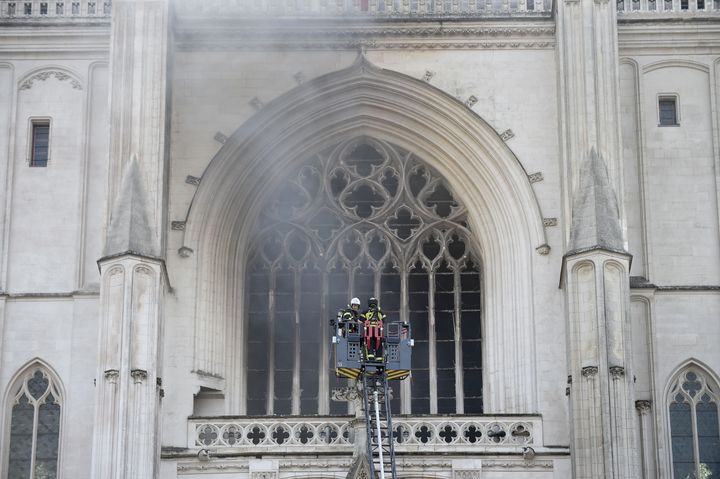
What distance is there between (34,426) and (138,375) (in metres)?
3.34

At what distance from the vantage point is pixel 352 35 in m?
40.8

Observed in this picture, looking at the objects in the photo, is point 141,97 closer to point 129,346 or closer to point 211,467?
point 129,346

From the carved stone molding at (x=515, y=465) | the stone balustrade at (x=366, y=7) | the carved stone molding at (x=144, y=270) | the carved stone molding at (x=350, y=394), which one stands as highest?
the stone balustrade at (x=366, y=7)

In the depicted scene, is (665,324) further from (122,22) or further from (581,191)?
(122,22)

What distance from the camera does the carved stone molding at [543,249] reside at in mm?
39250

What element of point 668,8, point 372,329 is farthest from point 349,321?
point 668,8

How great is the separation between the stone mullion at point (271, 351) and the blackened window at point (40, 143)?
4672 mm

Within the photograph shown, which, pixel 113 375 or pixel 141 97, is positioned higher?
pixel 141 97

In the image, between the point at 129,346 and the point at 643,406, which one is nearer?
the point at 129,346

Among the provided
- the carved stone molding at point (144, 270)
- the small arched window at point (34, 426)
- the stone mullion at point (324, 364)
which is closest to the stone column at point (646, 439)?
the stone mullion at point (324, 364)

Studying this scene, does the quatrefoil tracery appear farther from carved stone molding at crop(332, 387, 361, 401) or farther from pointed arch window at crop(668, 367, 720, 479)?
carved stone molding at crop(332, 387, 361, 401)

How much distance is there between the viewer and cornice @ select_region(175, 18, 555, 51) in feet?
133

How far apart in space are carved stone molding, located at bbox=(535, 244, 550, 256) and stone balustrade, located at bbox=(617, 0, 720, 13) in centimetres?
493

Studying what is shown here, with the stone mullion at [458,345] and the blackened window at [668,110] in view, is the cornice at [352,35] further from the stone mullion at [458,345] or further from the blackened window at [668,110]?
the stone mullion at [458,345]
